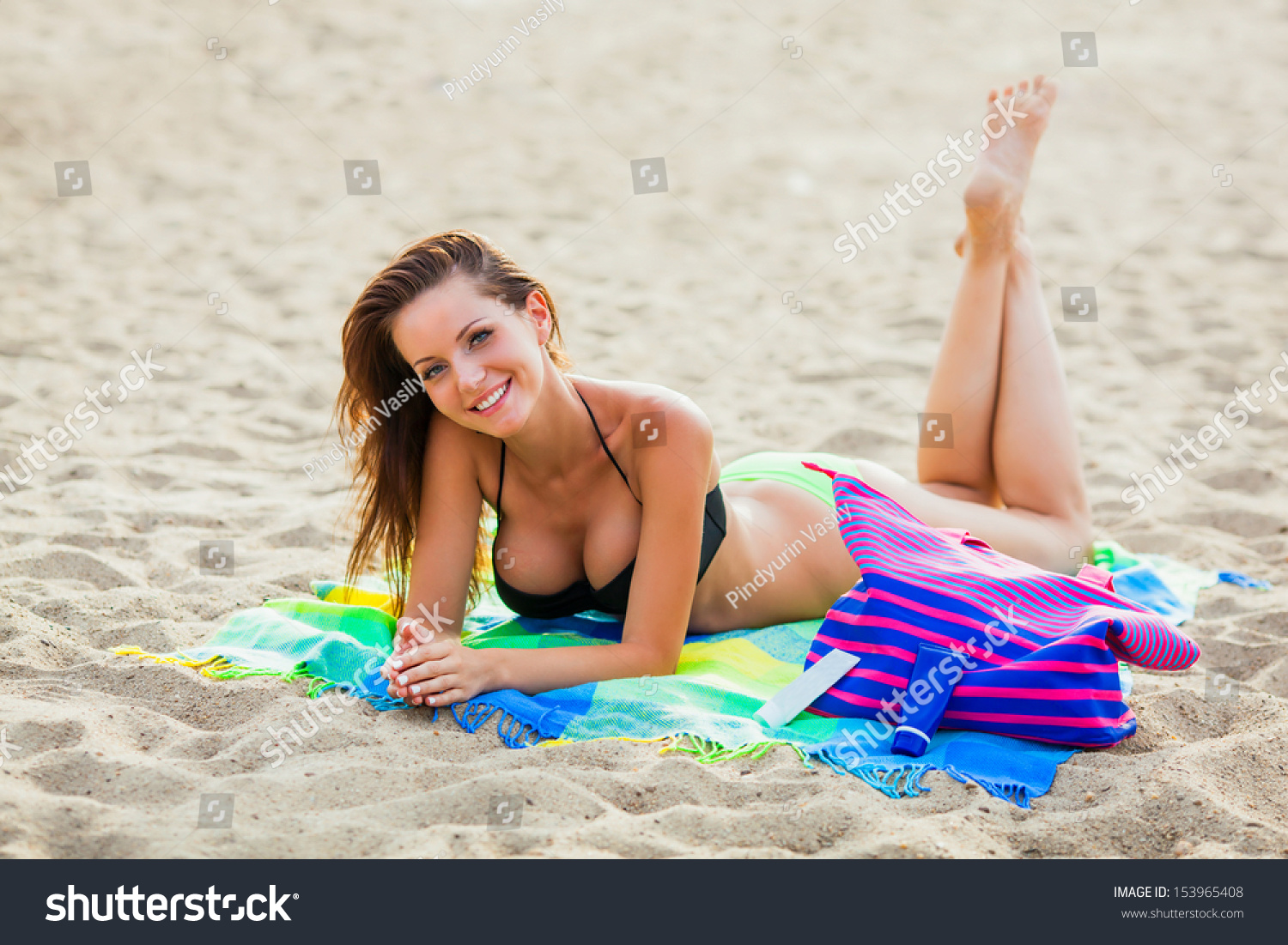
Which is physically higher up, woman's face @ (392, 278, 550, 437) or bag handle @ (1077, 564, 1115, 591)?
woman's face @ (392, 278, 550, 437)

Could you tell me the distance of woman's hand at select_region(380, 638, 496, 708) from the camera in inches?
90.0

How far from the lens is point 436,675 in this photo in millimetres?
2301

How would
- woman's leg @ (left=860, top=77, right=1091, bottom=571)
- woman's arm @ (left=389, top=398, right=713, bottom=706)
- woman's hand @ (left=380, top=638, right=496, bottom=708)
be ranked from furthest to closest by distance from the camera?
1. woman's leg @ (left=860, top=77, right=1091, bottom=571)
2. woman's arm @ (left=389, top=398, right=713, bottom=706)
3. woman's hand @ (left=380, top=638, right=496, bottom=708)

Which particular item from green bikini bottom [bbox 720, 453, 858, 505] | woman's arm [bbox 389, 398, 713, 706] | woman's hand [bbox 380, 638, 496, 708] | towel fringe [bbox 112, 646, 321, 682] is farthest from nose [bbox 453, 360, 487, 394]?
green bikini bottom [bbox 720, 453, 858, 505]

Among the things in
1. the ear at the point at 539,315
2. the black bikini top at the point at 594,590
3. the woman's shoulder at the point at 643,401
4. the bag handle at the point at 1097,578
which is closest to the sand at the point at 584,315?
the bag handle at the point at 1097,578

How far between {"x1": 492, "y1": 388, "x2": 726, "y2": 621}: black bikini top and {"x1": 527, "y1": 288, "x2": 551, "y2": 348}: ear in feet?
0.58

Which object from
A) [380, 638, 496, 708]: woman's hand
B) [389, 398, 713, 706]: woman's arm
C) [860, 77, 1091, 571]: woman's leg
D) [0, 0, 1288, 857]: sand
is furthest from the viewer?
[860, 77, 1091, 571]: woman's leg

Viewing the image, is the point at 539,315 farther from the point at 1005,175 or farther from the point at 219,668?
the point at 1005,175

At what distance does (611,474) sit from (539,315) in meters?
0.41

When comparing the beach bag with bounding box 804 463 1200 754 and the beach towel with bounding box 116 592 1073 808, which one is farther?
the beach bag with bounding box 804 463 1200 754

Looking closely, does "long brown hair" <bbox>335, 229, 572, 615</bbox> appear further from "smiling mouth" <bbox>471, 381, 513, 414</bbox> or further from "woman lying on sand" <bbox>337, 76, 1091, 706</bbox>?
"smiling mouth" <bbox>471, 381, 513, 414</bbox>

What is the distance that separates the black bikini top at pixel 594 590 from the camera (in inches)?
102

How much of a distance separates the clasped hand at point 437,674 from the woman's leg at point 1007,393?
131 cm

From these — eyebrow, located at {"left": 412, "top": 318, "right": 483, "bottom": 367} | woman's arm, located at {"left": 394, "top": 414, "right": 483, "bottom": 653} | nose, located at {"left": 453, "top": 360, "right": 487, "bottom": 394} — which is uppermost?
eyebrow, located at {"left": 412, "top": 318, "right": 483, "bottom": 367}
